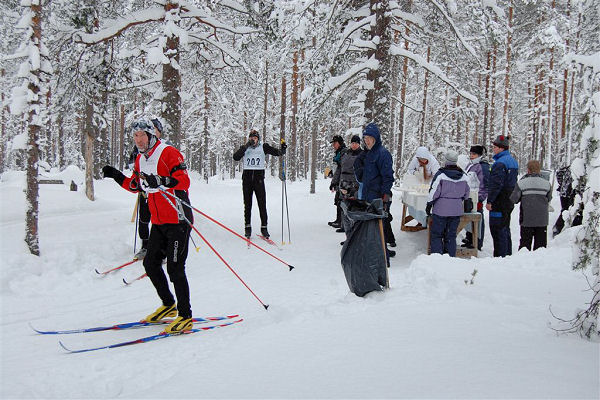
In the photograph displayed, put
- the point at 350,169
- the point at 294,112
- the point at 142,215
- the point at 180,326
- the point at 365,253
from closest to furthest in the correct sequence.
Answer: the point at 180,326, the point at 365,253, the point at 142,215, the point at 350,169, the point at 294,112

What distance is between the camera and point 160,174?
15.8 ft

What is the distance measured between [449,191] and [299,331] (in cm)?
470

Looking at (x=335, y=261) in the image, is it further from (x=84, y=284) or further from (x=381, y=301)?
(x=84, y=284)

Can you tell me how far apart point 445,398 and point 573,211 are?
2.12 m

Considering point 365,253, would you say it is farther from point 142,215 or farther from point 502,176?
point 502,176

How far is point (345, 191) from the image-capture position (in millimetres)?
8773

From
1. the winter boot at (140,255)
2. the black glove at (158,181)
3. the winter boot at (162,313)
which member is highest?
the black glove at (158,181)

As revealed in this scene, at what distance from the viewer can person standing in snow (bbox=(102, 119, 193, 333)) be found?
4598 mm

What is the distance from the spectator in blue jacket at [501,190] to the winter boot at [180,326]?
6.52 meters

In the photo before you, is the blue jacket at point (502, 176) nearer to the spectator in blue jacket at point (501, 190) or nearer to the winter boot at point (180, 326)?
the spectator in blue jacket at point (501, 190)

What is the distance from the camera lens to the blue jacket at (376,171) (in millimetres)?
7305

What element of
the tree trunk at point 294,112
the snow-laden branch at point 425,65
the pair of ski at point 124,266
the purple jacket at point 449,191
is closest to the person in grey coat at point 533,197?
the purple jacket at point 449,191

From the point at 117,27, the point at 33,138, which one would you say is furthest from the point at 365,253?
the point at 117,27

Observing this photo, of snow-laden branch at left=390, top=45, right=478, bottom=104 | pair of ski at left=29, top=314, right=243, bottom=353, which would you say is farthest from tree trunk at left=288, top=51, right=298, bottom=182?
pair of ski at left=29, top=314, right=243, bottom=353
